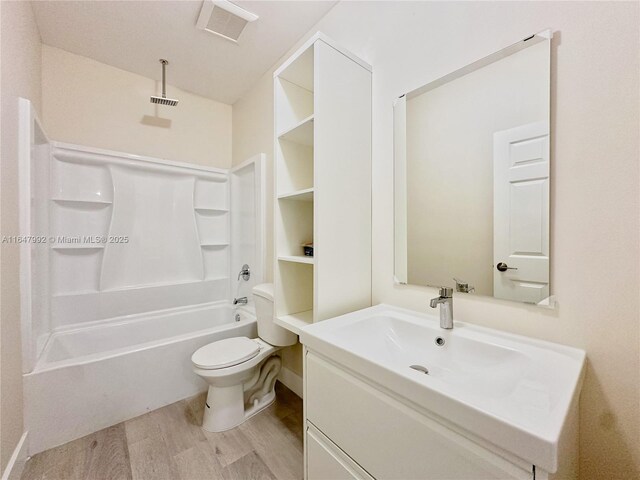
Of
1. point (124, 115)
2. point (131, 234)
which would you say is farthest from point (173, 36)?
point (131, 234)

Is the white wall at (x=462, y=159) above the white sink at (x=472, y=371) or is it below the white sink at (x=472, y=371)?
above

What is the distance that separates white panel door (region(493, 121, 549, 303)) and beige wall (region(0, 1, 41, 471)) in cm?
206

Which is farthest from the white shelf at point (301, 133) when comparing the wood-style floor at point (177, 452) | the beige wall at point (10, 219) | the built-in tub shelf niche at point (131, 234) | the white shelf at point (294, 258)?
the wood-style floor at point (177, 452)

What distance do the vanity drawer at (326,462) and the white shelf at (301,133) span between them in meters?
1.31

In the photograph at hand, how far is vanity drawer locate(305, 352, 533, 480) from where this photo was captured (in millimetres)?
578

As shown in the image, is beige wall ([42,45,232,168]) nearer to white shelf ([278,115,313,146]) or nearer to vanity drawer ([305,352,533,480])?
white shelf ([278,115,313,146])

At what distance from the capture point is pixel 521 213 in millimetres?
938

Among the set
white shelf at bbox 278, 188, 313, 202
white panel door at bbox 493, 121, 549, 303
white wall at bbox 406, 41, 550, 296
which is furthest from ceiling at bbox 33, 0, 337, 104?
white panel door at bbox 493, 121, 549, 303

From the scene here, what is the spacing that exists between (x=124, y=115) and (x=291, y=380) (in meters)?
Answer: 2.64

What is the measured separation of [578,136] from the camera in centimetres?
82

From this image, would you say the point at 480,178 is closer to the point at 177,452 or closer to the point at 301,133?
the point at 301,133

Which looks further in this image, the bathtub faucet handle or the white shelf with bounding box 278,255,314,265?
the bathtub faucet handle

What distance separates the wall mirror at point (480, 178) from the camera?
35.5 inches

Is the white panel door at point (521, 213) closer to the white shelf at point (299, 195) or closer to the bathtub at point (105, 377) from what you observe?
the white shelf at point (299, 195)
